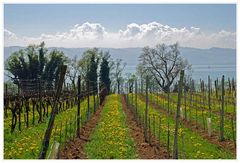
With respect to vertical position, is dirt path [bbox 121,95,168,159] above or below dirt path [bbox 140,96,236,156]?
above

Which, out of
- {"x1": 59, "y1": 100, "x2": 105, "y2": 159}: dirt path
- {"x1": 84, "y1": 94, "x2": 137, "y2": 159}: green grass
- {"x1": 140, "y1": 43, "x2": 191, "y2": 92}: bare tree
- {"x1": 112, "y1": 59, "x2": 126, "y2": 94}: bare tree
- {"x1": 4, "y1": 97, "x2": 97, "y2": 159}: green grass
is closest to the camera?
{"x1": 4, "y1": 97, "x2": 97, "y2": 159}: green grass

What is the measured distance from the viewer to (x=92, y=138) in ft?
42.2

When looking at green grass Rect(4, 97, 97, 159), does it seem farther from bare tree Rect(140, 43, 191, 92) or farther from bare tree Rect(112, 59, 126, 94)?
bare tree Rect(112, 59, 126, 94)

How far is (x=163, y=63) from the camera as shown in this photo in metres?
66.4

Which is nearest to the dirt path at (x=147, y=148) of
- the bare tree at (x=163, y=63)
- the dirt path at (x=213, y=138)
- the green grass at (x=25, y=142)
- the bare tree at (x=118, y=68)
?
the dirt path at (x=213, y=138)

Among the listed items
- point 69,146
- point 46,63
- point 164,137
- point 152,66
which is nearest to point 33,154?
point 69,146

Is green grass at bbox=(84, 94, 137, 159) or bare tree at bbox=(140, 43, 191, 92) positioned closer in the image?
green grass at bbox=(84, 94, 137, 159)

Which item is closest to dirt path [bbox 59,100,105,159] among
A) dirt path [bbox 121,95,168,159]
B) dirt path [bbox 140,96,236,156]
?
dirt path [bbox 121,95,168,159]

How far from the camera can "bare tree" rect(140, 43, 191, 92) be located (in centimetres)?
6439

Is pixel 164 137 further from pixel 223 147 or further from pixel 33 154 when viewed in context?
pixel 33 154

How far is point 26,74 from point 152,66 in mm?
23903

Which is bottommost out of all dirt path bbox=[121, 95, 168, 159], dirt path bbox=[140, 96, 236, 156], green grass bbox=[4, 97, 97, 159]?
dirt path bbox=[140, 96, 236, 156]

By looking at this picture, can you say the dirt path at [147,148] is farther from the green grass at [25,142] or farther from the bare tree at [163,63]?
the bare tree at [163,63]

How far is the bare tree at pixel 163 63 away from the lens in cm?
Answer: 6439
